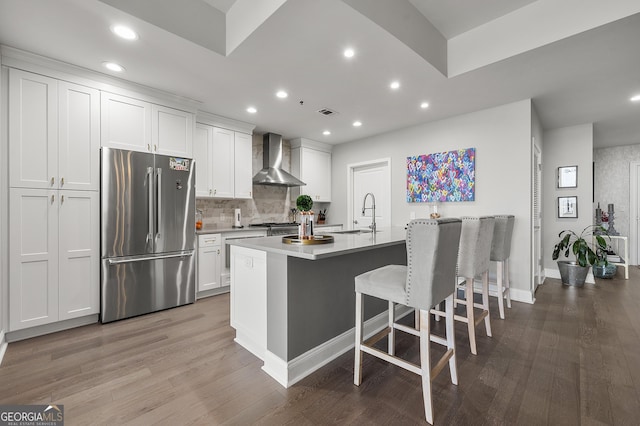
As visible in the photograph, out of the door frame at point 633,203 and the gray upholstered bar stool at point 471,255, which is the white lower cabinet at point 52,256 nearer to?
the gray upholstered bar stool at point 471,255

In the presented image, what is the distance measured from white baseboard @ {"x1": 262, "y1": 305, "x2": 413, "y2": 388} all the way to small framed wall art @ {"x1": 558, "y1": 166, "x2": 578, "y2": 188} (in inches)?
184

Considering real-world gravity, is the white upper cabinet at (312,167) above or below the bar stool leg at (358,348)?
above

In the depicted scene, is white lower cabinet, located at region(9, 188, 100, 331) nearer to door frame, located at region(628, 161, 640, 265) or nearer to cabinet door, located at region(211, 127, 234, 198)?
cabinet door, located at region(211, 127, 234, 198)

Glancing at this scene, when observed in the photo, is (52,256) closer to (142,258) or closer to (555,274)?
(142,258)

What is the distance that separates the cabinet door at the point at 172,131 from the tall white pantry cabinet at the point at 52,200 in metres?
0.54

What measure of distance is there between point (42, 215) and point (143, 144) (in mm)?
1136

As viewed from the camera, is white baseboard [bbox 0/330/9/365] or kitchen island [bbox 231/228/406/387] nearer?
kitchen island [bbox 231/228/406/387]

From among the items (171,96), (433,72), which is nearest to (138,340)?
(171,96)

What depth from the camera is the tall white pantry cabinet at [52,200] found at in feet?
7.95

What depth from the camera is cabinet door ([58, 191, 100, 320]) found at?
2.64 m

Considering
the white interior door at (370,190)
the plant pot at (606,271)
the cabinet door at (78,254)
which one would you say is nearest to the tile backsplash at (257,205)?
the white interior door at (370,190)

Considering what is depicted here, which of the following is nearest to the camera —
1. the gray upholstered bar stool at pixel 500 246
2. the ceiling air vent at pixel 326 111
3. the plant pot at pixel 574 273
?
the gray upholstered bar stool at pixel 500 246

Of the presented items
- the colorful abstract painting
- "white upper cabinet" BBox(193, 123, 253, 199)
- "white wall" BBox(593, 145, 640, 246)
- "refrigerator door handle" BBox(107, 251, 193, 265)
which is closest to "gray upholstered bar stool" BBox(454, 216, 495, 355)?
the colorful abstract painting

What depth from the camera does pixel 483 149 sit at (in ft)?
12.3
